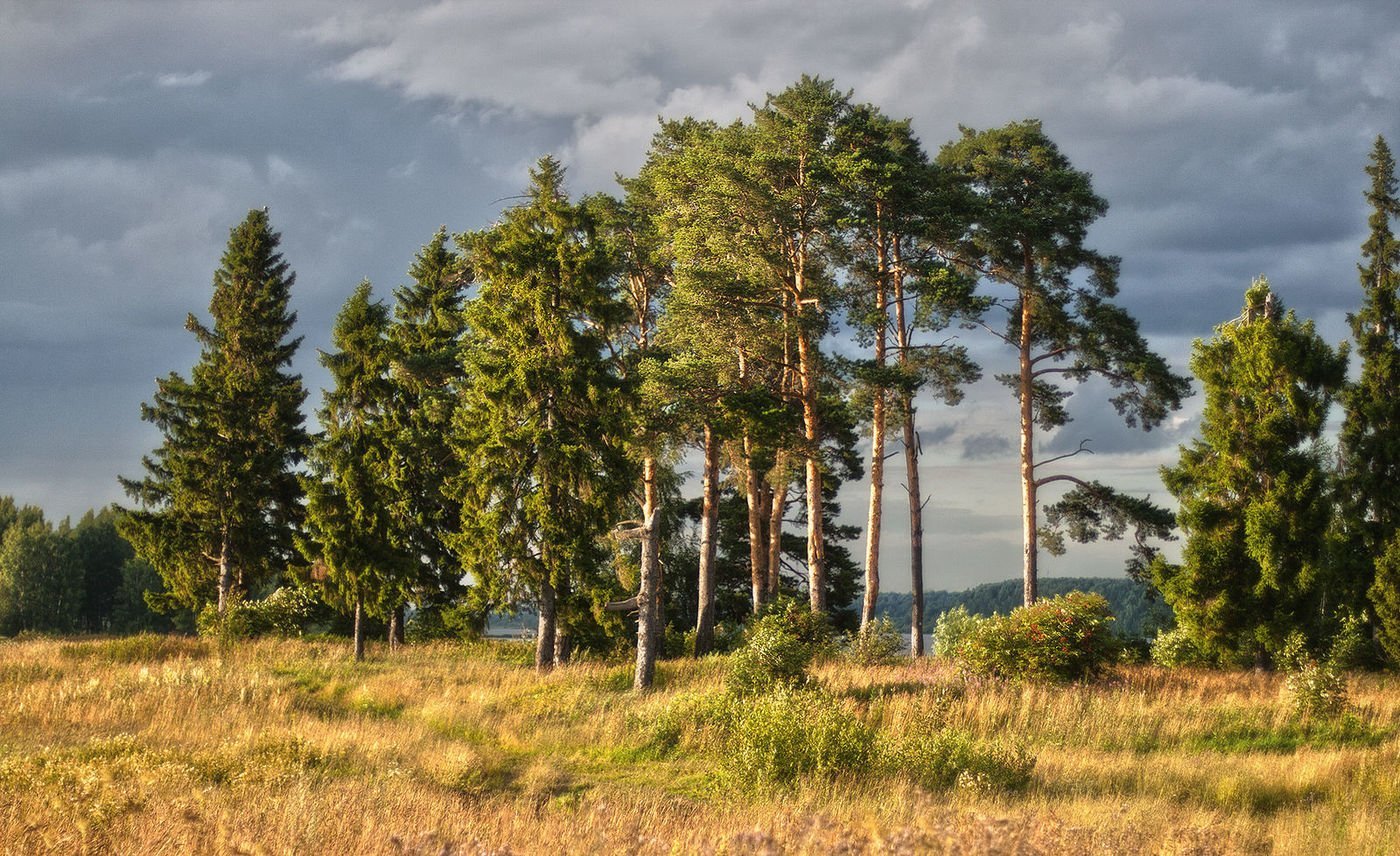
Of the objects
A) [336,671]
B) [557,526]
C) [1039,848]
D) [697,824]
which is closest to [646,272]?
[557,526]

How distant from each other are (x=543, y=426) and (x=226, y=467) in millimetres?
17983

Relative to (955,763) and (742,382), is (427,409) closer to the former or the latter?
(742,382)

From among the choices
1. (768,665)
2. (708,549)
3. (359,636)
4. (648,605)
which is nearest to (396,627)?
(359,636)

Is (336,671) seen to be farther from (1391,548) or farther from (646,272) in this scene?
(1391,548)

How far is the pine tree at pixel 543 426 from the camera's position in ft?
75.7

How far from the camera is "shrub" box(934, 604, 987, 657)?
935 inches

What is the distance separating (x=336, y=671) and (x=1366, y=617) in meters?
24.6

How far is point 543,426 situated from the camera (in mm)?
23391

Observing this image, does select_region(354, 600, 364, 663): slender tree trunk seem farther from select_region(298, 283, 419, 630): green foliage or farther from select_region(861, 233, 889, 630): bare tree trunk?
select_region(861, 233, 889, 630): bare tree trunk

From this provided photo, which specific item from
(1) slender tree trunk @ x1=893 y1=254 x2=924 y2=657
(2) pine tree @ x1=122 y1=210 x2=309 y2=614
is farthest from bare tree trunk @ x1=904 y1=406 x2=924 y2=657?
(2) pine tree @ x1=122 y1=210 x2=309 y2=614

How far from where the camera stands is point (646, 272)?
99.7 feet

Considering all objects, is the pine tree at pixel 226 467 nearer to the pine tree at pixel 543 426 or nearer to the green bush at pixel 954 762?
the pine tree at pixel 543 426

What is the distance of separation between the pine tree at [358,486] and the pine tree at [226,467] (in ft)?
25.8

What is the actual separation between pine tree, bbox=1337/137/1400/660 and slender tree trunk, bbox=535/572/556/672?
61.3 feet
